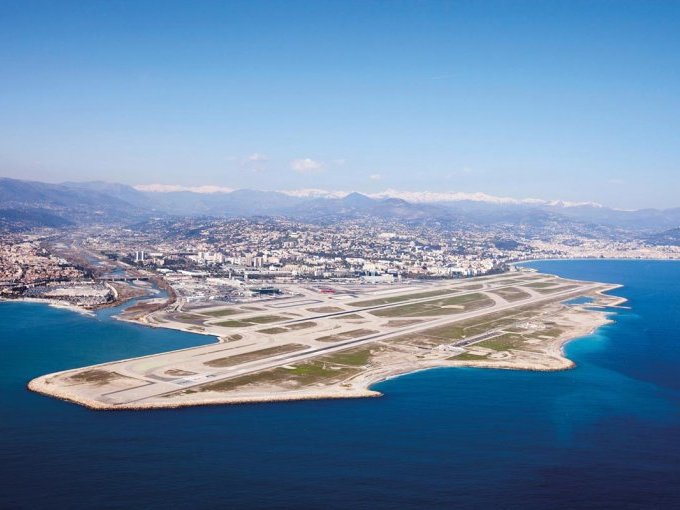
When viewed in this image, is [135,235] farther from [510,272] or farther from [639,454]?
[639,454]

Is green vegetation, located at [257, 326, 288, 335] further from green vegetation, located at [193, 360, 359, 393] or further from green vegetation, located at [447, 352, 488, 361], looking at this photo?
green vegetation, located at [447, 352, 488, 361]

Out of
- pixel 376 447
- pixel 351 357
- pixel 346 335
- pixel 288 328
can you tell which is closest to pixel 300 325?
pixel 288 328

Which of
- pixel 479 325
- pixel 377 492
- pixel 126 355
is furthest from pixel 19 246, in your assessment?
pixel 377 492

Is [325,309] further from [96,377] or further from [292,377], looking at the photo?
[96,377]

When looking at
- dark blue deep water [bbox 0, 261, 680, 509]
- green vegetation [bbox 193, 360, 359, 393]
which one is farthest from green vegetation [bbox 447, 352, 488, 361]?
green vegetation [bbox 193, 360, 359, 393]

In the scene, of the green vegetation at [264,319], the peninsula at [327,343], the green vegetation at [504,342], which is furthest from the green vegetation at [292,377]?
the green vegetation at [264,319]

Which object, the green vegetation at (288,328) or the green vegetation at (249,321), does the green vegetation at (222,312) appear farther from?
A: the green vegetation at (288,328)
